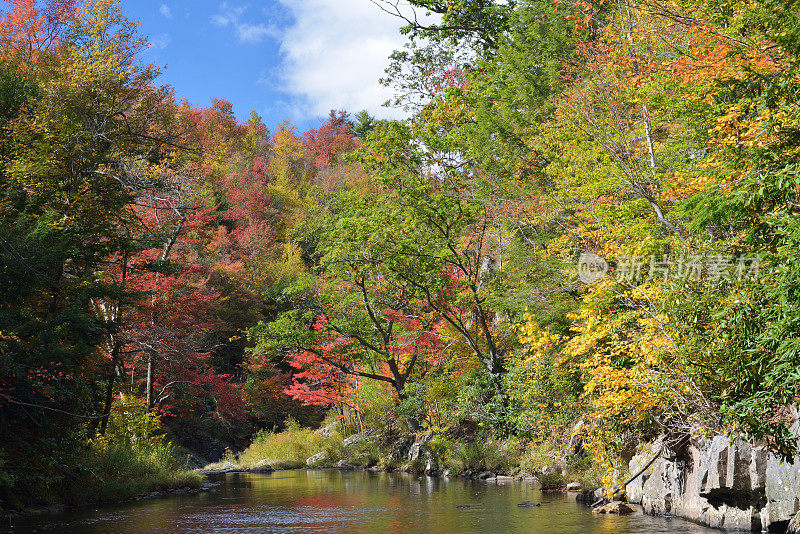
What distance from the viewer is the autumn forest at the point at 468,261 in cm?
948

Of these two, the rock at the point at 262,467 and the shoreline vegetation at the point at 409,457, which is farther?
the rock at the point at 262,467

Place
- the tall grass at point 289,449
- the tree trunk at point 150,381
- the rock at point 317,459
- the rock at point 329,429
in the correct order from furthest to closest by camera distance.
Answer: the rock at point 329,429
the tall grass at point 289,449
the rock at point 317,459
the tree trunk at point 150,381

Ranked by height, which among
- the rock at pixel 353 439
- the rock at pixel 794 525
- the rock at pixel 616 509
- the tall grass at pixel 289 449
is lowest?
the tall grass at pixel 289 449

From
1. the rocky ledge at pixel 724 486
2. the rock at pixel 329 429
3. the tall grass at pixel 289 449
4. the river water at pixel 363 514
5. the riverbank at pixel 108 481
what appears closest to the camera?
the rocky ledge at pixel 724 486

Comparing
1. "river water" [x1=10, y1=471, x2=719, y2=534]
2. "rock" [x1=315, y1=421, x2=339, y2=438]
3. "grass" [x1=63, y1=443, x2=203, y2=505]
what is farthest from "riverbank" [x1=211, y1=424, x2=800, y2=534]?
"grass" [x1=63, y1=443, x2=203, y2=505]

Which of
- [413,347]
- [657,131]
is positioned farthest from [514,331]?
[657,131]

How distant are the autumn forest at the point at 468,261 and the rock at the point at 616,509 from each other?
41 cm

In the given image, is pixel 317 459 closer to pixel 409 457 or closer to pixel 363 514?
pixel 409 457

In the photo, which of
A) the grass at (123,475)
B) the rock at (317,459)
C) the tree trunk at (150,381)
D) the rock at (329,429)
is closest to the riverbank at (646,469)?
the rock at (317,459)

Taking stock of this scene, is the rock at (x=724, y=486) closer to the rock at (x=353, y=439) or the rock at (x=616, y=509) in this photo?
the rock at (x=616, y=509)

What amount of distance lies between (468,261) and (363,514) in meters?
10.2

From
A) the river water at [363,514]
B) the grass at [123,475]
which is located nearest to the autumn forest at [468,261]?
the grass at [123,475]

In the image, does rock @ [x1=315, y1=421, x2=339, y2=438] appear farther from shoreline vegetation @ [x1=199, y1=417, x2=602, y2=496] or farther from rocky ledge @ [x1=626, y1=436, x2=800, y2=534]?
rocky ledge @ [x1=626, y1=436, x2=800, y2=534]

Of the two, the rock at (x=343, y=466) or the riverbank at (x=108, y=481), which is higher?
the riverbank at (x=108, y=481)
